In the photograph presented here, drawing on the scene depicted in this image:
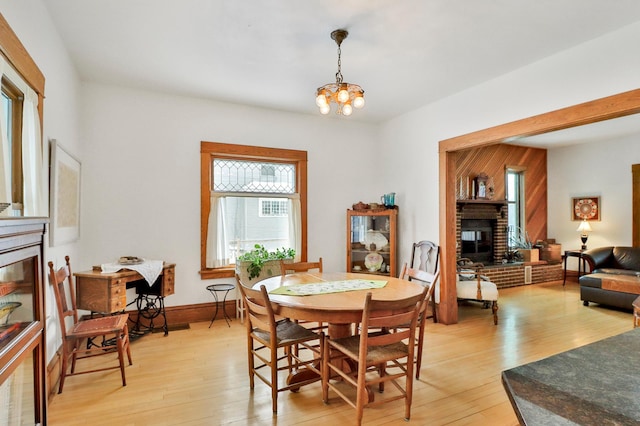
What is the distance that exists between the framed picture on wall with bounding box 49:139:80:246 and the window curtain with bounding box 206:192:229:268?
1406 mm

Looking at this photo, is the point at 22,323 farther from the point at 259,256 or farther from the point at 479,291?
the point at 479,291

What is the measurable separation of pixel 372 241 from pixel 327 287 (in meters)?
2.45

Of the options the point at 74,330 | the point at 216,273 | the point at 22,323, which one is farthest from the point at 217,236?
the point at 22,323

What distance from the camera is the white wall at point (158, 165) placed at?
3957mm

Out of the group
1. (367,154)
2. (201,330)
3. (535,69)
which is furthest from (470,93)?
(201,330)

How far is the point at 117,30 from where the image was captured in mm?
2836

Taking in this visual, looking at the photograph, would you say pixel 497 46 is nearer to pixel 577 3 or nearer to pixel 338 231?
pixel 577 3

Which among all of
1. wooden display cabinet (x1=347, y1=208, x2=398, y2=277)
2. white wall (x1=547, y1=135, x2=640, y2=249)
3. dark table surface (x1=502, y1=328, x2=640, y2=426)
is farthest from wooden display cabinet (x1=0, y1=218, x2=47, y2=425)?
white wall (x1=547, y1=135, x2=640, y2=249)

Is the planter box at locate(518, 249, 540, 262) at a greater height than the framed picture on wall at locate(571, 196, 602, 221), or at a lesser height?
lesser

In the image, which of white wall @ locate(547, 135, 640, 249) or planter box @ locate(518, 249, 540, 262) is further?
planter box @ locate(518, 249, 540, 262)

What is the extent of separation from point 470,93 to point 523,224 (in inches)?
182

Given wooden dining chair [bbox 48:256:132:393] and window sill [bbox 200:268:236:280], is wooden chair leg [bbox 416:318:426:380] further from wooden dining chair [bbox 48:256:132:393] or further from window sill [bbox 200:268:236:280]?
window sill [bbox 200:268:236:280]

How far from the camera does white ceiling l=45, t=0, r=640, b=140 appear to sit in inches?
99.0

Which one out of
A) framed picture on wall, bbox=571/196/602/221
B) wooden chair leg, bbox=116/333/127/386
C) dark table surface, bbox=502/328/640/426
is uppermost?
framed picture on wall, bbox=571/196/602/221
